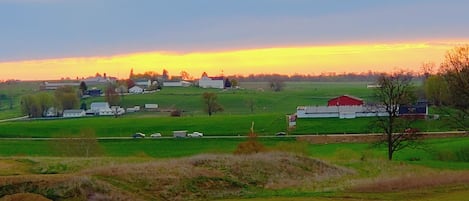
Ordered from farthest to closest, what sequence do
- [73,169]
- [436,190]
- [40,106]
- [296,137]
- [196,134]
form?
[40,106] < [196,134] < [296,137] < [73,169] < [436,190]

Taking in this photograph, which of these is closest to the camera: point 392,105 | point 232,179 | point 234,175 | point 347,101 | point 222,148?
point 232,179

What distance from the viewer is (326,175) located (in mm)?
48281

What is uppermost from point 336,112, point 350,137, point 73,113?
point 336,112

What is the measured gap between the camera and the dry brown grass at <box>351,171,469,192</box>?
37119mm

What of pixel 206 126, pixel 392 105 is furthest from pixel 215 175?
pixel 206 126

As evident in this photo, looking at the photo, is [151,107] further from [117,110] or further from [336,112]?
[336,112]

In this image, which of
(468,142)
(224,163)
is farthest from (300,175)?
(468,142)

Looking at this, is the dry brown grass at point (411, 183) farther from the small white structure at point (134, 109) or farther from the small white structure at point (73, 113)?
the small white structure at point (134, 109)

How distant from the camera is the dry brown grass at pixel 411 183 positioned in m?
37.1

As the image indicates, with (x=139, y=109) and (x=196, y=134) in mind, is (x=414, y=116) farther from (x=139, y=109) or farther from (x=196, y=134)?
(x=139, y=109)

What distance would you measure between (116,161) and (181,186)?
1213cm

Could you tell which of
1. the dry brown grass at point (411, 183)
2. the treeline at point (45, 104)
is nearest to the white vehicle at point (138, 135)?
the dry brown grass at point (411, 183)

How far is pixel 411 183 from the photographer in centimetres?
3853

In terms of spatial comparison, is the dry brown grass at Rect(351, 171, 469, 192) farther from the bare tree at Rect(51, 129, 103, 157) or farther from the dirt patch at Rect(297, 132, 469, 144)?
the dirt patch at Rect(297, 132, 469, 144)
